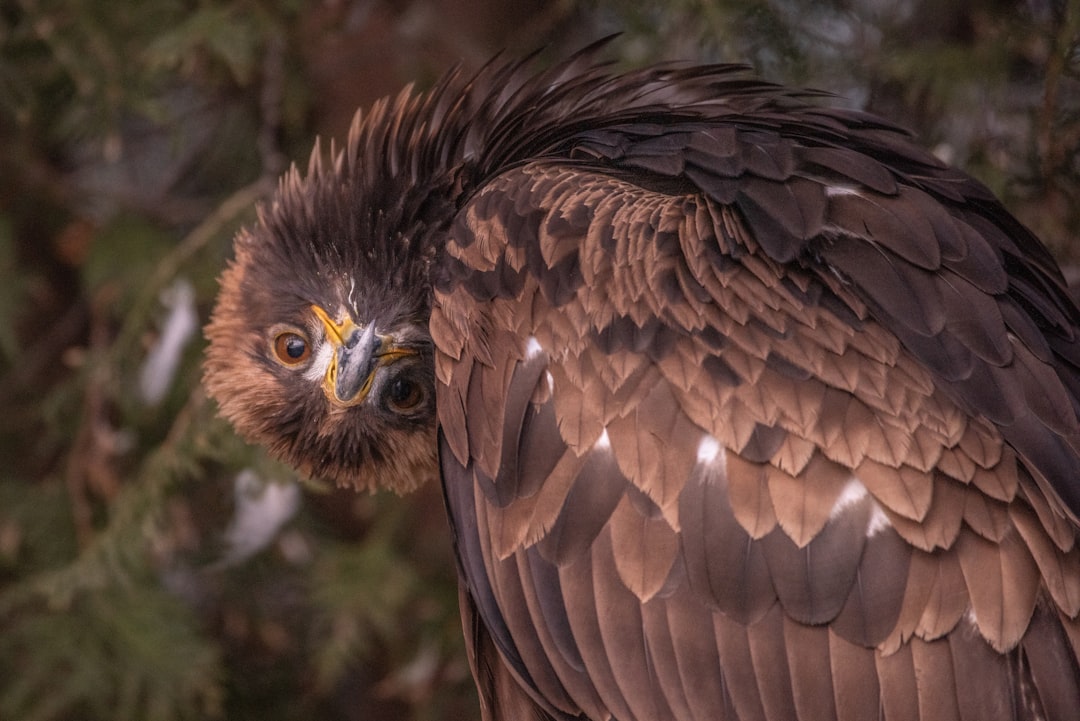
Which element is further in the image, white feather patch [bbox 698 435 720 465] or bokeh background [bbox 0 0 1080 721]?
bokeh background [bbox 0 0 1080 721]

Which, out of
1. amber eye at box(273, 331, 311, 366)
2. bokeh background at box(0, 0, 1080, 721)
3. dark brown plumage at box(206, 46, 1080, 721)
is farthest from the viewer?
bokeh background at box(0, 0, 1080, 721)

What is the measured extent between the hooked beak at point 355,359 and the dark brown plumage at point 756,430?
28cm

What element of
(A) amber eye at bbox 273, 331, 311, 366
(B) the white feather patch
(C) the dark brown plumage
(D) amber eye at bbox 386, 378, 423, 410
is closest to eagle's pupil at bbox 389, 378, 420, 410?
(D) amber eye at bbox 386, 378, 423, 410

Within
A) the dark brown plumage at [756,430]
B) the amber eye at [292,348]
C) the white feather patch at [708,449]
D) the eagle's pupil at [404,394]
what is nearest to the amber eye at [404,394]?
the eagle's pupil at [404,394]

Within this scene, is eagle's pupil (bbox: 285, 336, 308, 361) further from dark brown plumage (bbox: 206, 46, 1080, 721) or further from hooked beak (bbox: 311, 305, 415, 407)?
dark brown plumage (bbox: 206, 46, 1080, 721)

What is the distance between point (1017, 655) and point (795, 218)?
30.4 inches

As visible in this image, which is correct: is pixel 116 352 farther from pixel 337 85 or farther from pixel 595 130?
pixel 595 130

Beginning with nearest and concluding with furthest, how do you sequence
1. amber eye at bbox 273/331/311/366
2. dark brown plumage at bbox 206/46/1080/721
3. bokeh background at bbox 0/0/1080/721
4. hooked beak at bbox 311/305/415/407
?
dark brown plumage at bbox 206/46/1080/721
hooked beak at bbox 311/305/415/407
amber eye at bbox 273/331/311/366
bokeh background at bbox 0/0/1080/721

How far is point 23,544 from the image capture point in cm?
430

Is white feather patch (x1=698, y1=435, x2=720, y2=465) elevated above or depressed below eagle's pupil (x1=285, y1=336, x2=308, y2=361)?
above

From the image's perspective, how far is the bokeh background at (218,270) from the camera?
3195 millimetres

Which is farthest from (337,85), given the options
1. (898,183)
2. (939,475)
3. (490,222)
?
(939,475)

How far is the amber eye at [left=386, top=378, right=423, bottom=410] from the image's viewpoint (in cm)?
258

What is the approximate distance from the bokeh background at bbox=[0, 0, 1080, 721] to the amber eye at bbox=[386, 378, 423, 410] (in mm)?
440
